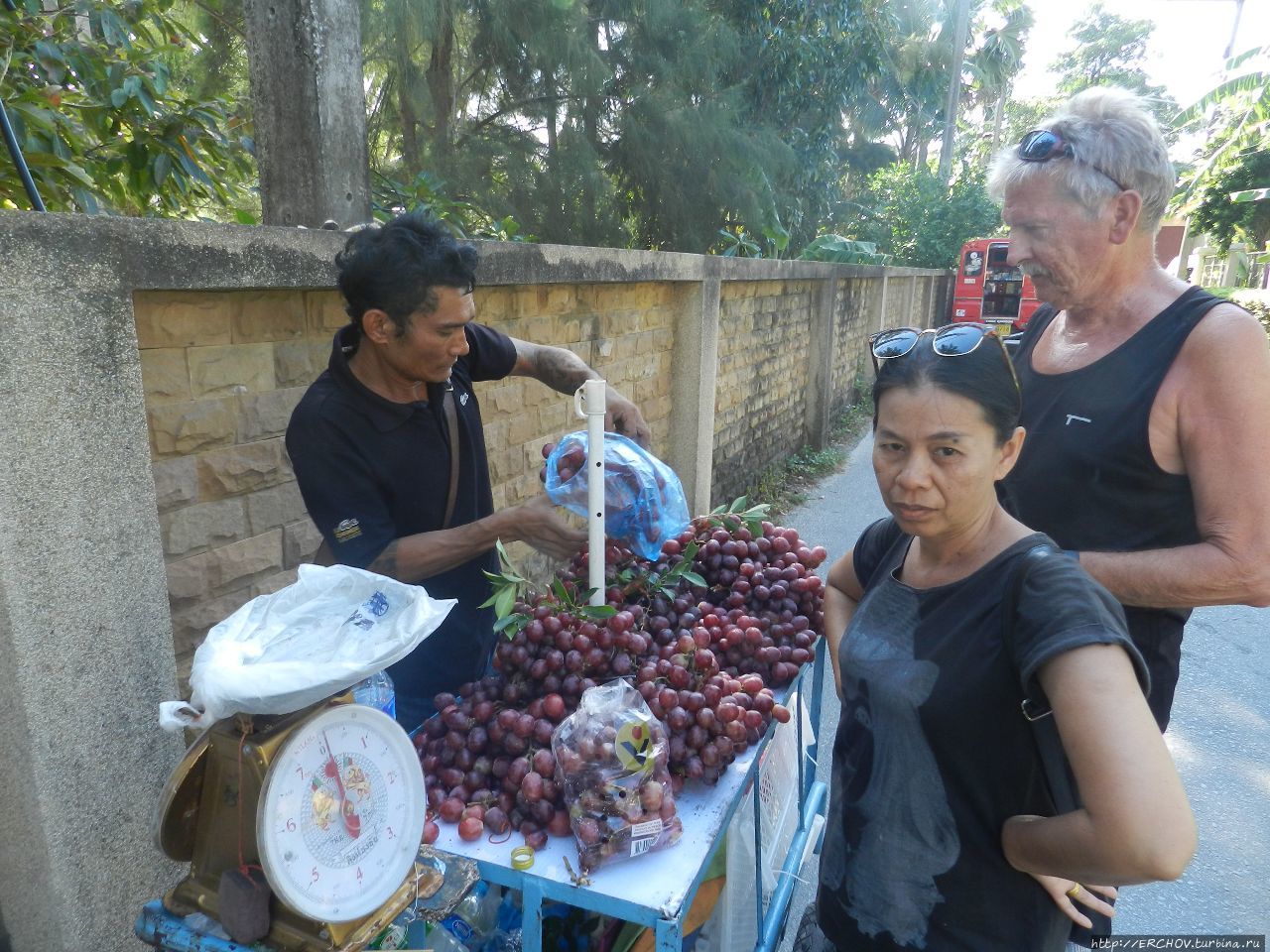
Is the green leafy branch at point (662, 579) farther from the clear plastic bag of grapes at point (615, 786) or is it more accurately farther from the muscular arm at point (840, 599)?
the clear plastic bag of grapes at point (615, 786)

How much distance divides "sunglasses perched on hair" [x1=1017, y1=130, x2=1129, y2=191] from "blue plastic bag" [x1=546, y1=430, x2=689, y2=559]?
3.57ft

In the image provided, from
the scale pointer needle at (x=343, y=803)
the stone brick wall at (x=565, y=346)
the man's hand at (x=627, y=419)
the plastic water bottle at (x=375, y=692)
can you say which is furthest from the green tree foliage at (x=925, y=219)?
the scale pointer needle at (x=343, y=803)

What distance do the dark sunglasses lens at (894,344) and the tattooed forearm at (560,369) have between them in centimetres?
137

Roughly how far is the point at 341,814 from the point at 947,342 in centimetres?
122

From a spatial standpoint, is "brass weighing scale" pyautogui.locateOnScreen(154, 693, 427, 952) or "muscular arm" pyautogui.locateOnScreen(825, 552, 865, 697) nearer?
"brass weighing scale" pyautogui.locateOnScreen(154, 693, 427, 952)

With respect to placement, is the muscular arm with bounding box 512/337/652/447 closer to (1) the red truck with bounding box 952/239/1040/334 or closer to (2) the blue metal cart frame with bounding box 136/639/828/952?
(2) the blue metal cart frame with bounding box 136/639/828/952

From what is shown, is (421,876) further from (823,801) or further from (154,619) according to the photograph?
(823,801)

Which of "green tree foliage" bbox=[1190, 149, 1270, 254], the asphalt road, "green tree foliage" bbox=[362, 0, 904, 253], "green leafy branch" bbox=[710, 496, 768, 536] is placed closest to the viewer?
"green leafy branch" bbox=[710, 496, 768, 536]

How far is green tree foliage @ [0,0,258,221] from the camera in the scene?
2.61 meters

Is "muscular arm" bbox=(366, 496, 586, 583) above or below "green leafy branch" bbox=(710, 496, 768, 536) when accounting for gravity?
above

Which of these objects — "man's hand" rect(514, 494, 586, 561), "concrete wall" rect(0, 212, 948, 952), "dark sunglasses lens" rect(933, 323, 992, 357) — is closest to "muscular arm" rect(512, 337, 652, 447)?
"concrete wall" rect(0, 212, 948, 952)

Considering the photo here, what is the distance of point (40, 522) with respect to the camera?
1590 millimetres

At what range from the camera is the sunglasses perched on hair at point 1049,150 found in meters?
1.76

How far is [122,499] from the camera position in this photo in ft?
5.76
